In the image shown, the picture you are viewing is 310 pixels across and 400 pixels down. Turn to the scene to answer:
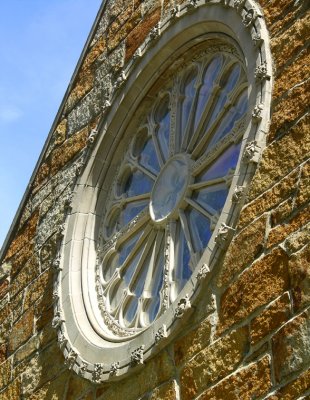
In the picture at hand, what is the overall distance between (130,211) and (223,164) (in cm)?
114

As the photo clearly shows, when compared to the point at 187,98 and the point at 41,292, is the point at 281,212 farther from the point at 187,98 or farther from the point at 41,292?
the point at 41,292

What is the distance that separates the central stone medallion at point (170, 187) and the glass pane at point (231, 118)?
25 centimetres

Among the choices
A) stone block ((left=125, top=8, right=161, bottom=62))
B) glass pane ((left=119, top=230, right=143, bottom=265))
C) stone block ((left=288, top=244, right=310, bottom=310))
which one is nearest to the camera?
stone block ((left=288, top=244, right=310, bottom=310))

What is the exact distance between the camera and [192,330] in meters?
5.91

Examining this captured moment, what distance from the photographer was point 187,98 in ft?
25.2

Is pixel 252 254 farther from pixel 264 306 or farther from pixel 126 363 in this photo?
pixel 126 363

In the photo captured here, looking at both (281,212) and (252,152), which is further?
(252,152)

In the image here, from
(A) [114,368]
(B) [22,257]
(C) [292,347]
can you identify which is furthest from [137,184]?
(C) [292,347]

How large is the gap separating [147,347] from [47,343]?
1473mm

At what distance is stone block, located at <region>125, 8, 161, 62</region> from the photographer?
26.4 ft

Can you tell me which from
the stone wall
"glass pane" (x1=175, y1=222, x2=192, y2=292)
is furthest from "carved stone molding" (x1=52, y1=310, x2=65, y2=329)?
"glass pane" (x1=175, y1=222, x2=192, y2=292)

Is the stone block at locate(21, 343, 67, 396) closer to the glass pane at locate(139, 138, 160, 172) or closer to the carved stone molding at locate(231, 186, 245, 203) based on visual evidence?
the glass pane at locate(139, 138, 160, 172)

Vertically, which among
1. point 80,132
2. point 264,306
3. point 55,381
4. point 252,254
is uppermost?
point 80,132

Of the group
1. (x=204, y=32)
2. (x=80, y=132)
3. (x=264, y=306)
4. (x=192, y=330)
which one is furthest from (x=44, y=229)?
(x=264, y=306)
